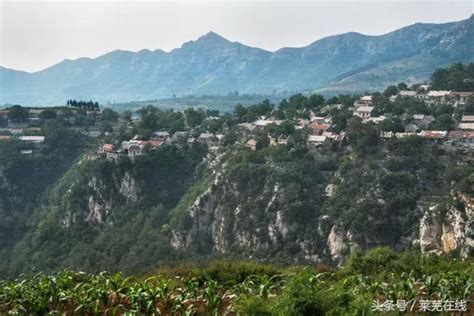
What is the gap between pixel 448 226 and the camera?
22047 mm

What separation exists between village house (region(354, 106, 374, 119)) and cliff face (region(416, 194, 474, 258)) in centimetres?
1633

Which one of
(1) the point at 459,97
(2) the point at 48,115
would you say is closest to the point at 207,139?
(2) the point at 48,115

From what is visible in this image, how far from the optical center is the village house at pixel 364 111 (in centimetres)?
3866

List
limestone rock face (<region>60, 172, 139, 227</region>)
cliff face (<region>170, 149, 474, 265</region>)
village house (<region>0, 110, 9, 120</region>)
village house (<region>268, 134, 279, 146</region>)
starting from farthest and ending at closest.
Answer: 1. village house (<region>0, 110, 9, 120</region>)
2. village house (<region>268, 134, 279, 146</region>)
3. limestone rock face (<region>60, 172, 139, 227</region>)
4. cliff face (<region>170, 149, 474, 265</region>)

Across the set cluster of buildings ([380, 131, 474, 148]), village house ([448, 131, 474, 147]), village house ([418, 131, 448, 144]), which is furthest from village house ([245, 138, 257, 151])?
village house ([448, 131, 474, 147])

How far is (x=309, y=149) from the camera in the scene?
106ft

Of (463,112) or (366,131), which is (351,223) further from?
(463,112)

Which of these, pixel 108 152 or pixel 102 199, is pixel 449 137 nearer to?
pixel 102 199

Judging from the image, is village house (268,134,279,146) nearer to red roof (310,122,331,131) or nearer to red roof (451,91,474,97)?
red roof (310,122,331,131)

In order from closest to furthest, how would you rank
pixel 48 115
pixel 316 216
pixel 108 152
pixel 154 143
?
1. pixel 316 216
2. pixel 108 152
3. pixel 154 143
4. pixel 48 115

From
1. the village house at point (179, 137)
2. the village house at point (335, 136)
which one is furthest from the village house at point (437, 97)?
the village house at point (179, 137)

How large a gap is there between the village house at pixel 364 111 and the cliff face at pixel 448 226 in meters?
16.3

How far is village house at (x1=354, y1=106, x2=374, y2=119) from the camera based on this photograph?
38656 mm

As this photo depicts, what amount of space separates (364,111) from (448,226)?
18207 millimetres
